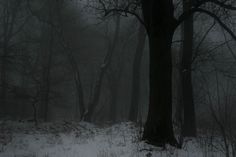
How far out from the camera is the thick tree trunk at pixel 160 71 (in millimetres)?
10648

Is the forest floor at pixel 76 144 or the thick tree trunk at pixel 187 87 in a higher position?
the thick tree trunk at pixel 187 87

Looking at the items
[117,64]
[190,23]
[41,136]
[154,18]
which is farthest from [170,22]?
[117,64]

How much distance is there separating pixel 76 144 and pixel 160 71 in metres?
4.88

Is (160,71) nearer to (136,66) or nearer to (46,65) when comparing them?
(136,66)

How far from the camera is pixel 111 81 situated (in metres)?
41.3

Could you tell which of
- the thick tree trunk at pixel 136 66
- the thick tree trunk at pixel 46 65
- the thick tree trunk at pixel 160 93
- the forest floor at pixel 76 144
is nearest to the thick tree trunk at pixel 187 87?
the forest floor at pixel 76 144

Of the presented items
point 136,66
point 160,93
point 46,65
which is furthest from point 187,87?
point 46,65

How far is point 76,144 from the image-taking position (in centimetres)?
1379

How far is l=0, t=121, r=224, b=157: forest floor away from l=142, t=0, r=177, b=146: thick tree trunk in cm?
69

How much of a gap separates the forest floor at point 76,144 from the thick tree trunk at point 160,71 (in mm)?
688

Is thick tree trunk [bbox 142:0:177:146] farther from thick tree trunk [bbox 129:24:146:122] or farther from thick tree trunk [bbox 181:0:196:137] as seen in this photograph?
thick tree trunk [bbox 129:24:146:122]

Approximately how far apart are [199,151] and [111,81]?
101 ft

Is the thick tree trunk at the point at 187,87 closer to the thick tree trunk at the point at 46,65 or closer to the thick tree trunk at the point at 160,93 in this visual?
the thick tree trunk at the point at 160,93

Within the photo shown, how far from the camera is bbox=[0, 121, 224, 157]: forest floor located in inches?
392
